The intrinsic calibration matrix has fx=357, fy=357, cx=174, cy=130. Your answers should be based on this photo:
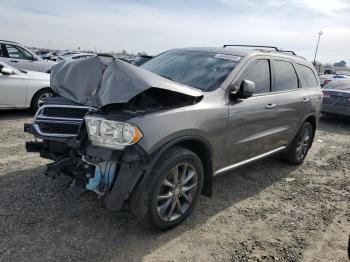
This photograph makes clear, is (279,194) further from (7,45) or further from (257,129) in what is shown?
(7,45)

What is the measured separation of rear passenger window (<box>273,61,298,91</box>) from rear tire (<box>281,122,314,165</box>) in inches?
31.8

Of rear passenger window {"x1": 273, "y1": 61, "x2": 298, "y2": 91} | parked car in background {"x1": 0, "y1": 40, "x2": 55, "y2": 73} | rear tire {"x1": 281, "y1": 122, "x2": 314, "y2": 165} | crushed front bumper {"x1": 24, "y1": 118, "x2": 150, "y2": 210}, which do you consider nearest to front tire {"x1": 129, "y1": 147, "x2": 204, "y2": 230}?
crushed front bumper {"x1": 24, "y1": 118, "x2": 150, "y2": 210}

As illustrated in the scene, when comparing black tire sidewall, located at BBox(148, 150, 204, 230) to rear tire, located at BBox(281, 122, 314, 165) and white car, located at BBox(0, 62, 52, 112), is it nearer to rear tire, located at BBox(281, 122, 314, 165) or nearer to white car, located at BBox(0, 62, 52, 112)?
rear tire, located at BBox(281, 122, 314, 165)

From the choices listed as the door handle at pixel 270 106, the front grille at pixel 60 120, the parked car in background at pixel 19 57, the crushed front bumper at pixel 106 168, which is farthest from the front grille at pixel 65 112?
Result: the parked car in background at pixel 19 57

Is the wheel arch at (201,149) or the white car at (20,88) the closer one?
the wheel arch at (201,149)

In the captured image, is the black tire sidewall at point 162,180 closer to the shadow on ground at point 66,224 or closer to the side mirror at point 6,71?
the shadow on ground at point 66,224

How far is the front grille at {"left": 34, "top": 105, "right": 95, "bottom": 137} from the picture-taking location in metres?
3.72

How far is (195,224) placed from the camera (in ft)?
12.4

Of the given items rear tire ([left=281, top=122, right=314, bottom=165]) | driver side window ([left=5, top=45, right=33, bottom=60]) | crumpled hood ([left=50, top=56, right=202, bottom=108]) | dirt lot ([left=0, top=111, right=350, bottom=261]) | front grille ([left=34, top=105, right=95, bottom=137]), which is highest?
crumpled hood ([left=50, top=56, right=202, bottom=108])

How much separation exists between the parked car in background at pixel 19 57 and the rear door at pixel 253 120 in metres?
9.16

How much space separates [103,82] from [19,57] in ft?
32.1

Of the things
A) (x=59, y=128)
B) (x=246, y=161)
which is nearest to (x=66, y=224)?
(x=59, y=128)

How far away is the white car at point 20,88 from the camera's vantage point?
7703 mm

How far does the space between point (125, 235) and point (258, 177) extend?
2.61 metres
